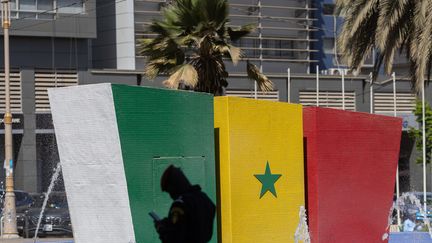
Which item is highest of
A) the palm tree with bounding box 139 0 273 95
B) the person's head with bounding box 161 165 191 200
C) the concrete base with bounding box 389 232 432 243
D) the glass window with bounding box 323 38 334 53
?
the glass window with bounding box 323 38 334 53

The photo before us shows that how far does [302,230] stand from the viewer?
626 inches

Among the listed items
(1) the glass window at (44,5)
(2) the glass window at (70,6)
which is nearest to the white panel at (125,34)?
(2) the glass window at (70,6)

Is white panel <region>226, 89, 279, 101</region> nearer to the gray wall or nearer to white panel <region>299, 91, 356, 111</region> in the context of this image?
white panel <region>299, 91, 356, 111</region>

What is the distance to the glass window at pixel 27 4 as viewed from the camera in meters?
38.4

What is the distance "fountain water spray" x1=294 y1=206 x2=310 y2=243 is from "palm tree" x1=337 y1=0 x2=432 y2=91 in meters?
6.43

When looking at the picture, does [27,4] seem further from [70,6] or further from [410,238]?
[410,238]

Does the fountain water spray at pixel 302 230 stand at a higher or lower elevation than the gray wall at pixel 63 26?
lower

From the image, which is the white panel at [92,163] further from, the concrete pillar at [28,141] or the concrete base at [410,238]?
the concrete pillar at [28,141]

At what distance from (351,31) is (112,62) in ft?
70.9

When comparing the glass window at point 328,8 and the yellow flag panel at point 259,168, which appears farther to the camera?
the glass window at point 328,8

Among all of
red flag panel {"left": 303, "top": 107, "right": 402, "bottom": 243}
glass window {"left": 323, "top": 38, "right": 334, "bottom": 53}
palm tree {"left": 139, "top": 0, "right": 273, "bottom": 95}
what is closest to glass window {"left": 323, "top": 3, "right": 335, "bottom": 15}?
glass window {"left": 323, "top": 38, "right": 334, "bottom": 53}

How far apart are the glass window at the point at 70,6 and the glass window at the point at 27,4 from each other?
106 cm

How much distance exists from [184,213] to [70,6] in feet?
87.0

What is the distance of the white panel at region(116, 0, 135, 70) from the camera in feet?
137
